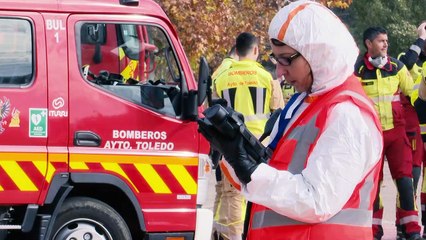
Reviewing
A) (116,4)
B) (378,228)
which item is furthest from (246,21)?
(116,4)

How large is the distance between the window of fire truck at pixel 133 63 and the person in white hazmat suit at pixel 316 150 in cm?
383

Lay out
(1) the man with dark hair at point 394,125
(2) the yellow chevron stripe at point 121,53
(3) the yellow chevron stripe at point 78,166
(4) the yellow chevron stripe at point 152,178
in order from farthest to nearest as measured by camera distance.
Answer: (1) the man with dark hair at point 394,125 < (2) the yellow chevron stripe at point 121,53 < (4) the yellow chevron stripe at point 152,178 < (3) the yellow chevron stripe at point 78,166

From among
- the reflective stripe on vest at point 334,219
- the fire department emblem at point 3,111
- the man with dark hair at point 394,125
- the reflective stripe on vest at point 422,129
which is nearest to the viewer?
the reflective stripe on vest at point 334,219

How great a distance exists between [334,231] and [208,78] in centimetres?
380

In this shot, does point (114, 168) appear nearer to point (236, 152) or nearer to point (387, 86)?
point (387, 86)

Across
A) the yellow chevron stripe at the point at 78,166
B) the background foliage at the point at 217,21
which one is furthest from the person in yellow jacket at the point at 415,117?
the background foliage at the point at 217,21

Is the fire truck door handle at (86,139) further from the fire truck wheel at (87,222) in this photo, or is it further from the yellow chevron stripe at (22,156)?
the fire truck wheel at (87,222)

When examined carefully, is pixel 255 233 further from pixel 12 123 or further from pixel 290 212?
pixel 12 123

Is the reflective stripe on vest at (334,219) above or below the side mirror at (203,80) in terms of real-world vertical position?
above

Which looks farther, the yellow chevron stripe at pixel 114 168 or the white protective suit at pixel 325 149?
the yellow chevron stripe at pixel 114 168

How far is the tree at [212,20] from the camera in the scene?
16.7m

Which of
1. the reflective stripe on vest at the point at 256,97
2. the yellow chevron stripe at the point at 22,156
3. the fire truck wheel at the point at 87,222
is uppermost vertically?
the reflective stripe on vest at the point at 256,97

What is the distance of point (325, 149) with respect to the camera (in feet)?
10.3

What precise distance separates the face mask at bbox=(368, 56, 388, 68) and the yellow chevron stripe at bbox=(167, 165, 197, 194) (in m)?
2.69
